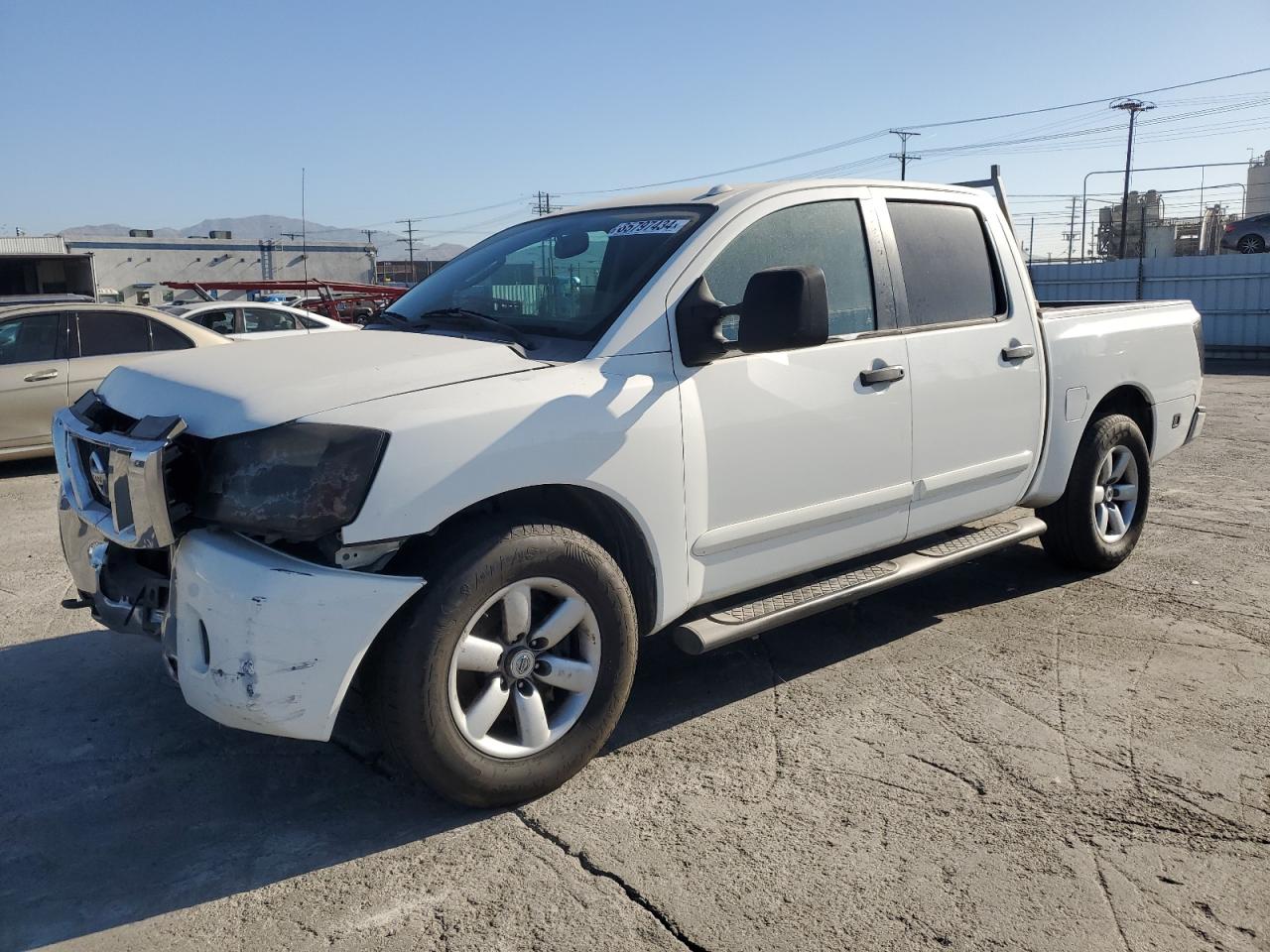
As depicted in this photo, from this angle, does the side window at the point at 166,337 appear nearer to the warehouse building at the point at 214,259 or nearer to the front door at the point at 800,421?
the front door at the point at 800,421

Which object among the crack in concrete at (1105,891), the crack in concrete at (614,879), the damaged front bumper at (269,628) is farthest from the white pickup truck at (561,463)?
the crack in concrete at (1105,891)

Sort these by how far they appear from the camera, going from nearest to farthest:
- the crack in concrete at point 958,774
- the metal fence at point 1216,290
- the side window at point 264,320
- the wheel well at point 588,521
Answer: the wheel well at point 588,521 → the crack in concrete at point 958,774 → the side window at point 264,320 → the metal fence at point 1216,290

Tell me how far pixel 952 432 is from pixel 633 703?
174cm

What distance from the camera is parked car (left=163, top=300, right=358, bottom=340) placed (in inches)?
535

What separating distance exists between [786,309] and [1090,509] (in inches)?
110

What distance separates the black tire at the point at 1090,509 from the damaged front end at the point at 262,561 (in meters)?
3.73

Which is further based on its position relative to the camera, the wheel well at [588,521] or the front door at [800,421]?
the front door at [800,421]

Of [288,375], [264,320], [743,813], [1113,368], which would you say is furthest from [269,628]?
[264,320]

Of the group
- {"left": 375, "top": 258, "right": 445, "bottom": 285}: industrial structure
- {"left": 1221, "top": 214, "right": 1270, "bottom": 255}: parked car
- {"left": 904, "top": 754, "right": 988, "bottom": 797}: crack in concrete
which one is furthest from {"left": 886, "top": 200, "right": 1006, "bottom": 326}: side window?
{"left": 375, "top": 258, "right": 445, "bottom": 285}: industrial structure

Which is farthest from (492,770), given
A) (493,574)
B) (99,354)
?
(99,354)

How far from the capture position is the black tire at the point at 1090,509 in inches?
209

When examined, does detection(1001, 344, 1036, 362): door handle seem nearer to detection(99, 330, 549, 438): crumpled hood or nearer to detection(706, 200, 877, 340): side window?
detection(706, 200, 877, 340): side window

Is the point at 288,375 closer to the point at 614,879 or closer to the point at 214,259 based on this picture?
the point at 614,879

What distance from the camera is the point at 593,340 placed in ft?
11.5
